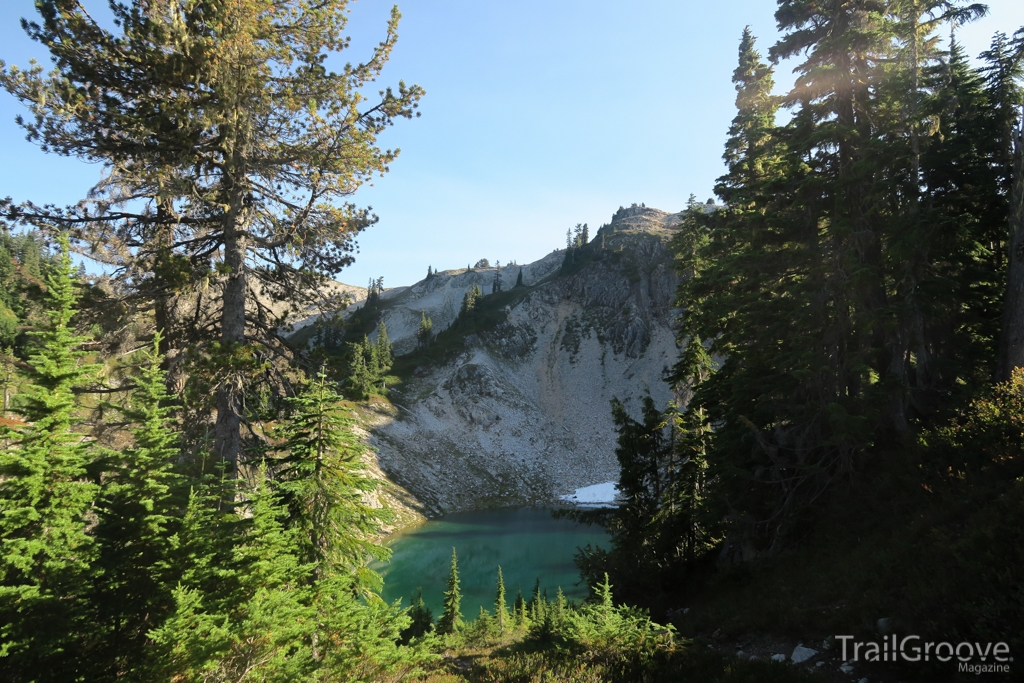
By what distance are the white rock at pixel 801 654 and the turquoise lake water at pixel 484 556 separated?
84.0 feet

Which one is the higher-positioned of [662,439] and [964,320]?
[964,320]

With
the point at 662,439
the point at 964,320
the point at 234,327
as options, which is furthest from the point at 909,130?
the point at 234,327

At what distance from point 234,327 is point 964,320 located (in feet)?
60.2

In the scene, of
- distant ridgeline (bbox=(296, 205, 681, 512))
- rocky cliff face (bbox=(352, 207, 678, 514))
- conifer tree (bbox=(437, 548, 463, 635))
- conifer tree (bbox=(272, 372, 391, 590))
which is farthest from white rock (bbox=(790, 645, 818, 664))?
distant ridgeline (bbox=(296, 205, 681, 512))

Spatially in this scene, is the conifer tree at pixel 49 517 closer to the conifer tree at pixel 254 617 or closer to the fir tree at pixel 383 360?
the conifer tree at pixel 254 617

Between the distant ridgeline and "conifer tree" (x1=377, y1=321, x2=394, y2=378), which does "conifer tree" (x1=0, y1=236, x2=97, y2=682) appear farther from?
"conifer tree" (x1=377, y1=321, x2=394, y2=378)

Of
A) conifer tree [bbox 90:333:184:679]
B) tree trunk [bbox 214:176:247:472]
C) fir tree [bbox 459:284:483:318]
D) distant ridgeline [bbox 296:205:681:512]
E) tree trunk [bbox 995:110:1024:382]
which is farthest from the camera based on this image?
fir tree [bbox 459:284:483:318]

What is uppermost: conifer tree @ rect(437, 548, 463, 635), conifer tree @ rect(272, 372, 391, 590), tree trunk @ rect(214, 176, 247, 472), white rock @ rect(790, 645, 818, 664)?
tree trunk @ rect(214, 176, 247, 472)

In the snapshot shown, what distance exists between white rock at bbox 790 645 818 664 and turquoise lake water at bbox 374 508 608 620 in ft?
84.0

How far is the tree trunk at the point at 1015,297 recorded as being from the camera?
37.8 feet

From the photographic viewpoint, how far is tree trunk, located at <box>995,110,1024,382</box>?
11.5 m

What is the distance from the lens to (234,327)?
972 cm

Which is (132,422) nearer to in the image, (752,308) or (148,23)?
(148,23)

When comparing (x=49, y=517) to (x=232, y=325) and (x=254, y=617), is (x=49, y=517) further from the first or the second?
(x=232, y=325)
